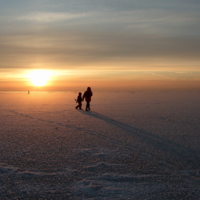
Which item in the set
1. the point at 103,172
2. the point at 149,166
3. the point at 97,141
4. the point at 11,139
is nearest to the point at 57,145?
the point at 97,141

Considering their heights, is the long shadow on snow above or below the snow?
above

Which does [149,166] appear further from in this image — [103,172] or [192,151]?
[192,151]

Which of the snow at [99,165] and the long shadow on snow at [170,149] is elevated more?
the long shadow on snow at [170,149]

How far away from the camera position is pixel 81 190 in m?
4.43

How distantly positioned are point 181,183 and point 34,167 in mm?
3228

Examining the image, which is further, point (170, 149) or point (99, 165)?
point (170, 149)

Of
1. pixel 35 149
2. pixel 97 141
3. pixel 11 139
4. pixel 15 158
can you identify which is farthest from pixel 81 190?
pixel 11 139

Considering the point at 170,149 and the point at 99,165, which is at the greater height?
the point at 170,149

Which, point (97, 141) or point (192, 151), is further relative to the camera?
point (97, 141)

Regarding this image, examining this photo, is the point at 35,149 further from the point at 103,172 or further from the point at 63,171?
the point at 103,172

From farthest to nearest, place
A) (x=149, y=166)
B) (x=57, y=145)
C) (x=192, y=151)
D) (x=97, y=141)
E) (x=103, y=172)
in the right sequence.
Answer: (x=97, y=141) < (x=57, y=145) < (x=192, y=151) < (x=149, y=166) < (x=103, y=172)

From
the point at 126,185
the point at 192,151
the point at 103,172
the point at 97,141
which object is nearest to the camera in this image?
the point at 126,185

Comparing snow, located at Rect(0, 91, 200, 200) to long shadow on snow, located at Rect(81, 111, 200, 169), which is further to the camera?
long shadow on snow, located at Rect(81, 111, 200, 169)

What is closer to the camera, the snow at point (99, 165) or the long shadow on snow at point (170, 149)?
the snow at point (99, 165)
